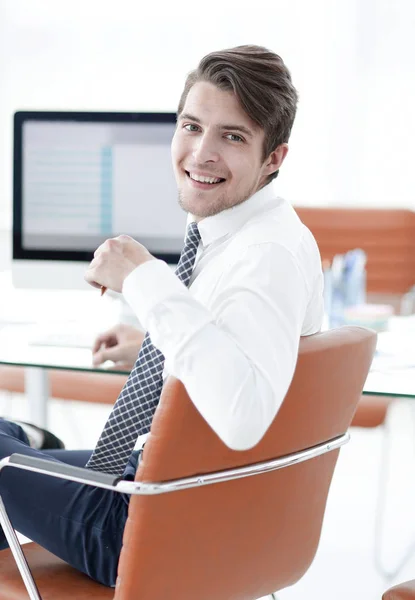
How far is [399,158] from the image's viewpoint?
5.05 meters

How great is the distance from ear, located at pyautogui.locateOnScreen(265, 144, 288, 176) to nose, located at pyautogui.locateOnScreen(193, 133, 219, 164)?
113mm

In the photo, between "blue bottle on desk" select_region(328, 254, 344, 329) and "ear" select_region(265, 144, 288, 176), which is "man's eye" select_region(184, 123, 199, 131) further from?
"blue bottle on desk" select_region(328, 254, 344, 329)

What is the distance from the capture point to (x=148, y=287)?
1.40 meters

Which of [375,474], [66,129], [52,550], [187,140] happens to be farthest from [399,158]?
[52,550]

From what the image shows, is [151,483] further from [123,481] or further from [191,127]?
[191,127]

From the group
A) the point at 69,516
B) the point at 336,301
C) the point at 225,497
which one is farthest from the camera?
the point at 336,301

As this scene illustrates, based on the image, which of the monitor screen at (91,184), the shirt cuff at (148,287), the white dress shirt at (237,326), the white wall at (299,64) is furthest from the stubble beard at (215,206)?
the white wall at (299,64)

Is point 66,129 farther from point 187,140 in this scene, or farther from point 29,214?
point 187,140

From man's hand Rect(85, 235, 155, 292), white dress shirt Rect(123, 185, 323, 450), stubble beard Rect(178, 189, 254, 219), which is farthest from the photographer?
stubble beard Rect(178, 189, 254, 219)

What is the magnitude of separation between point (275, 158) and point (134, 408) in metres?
0.54

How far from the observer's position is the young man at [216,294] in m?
1.31

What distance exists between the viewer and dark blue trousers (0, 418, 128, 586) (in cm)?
157

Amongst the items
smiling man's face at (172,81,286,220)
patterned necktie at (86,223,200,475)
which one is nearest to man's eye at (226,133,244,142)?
smiling man's face at (172,81,286,220)

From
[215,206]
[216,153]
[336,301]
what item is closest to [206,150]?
[216,153]
